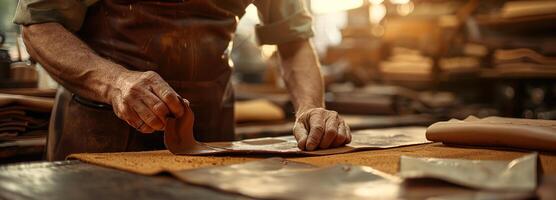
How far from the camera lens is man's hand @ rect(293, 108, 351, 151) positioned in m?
1.70

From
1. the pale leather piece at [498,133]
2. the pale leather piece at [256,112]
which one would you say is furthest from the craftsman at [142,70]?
the pale leather piece at [256,112]

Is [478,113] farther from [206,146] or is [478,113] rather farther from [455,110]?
[206,146]

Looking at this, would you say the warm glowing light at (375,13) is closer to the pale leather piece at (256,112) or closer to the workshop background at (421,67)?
the workshop background at (421,67)

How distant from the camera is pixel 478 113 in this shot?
15.3 ft

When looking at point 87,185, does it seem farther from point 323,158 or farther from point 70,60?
point 70,60

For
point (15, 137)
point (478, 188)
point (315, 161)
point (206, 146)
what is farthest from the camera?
point (15, 137)

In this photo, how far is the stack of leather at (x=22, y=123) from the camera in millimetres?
2283

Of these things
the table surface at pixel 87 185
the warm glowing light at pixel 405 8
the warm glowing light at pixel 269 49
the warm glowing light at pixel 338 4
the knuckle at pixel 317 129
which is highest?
the warm glowing light at pixel 338 4

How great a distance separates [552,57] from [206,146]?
151 inches

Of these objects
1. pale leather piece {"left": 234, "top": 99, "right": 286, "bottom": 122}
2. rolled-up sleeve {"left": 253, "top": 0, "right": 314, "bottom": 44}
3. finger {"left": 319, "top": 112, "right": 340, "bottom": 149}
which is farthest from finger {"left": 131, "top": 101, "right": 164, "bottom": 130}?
pale leather piece {"left": 234, "top": 99, "right": 286, "bottom": 122}

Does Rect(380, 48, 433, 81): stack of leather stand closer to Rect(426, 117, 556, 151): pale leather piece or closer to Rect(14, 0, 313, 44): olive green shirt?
Rect(14, 0, 313, 44): olive green shirt

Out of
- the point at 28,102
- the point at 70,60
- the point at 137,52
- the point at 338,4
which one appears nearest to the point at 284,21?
the point at 137,52

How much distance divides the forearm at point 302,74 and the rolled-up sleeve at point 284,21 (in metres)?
0.04

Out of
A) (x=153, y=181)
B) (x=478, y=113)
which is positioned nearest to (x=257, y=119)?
(x=478, y=113)
